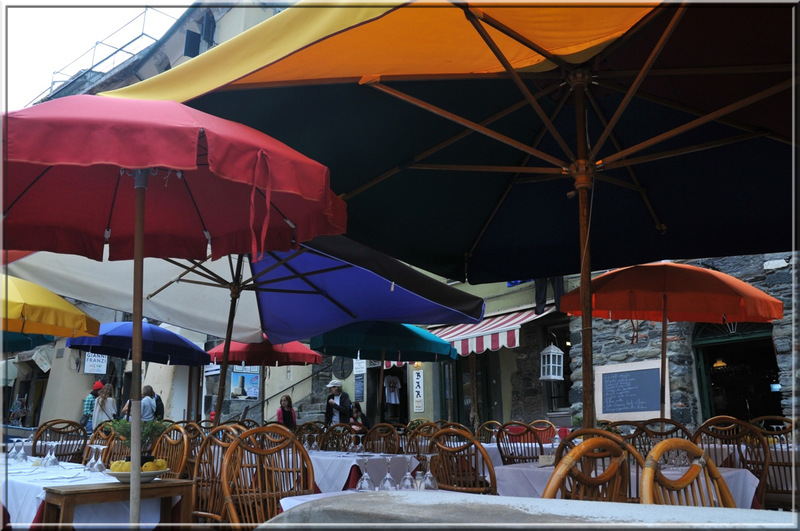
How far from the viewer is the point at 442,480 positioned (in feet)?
15.3

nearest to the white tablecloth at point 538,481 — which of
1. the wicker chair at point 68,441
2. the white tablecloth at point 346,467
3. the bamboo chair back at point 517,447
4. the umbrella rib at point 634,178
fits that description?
the white tablecloth at point 346,467

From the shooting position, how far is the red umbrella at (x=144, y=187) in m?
2.32

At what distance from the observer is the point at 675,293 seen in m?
5.91

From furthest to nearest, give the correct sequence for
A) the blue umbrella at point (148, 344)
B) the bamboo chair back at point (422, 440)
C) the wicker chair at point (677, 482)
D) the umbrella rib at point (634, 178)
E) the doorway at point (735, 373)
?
the doorway at point (735, 373) < the blue umbrella at point (148, 344) < the bamboo chair back at point (422, 440) < the umbrella rib at point (634, 178) < the wicker chair at point (677, 482)

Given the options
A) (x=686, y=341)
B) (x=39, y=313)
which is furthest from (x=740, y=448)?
(x=39, y=313)

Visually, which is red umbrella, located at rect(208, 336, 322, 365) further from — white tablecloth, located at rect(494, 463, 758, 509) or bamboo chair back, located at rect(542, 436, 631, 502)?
bamboo chair back, located at rect(542, 436, 631, 502)

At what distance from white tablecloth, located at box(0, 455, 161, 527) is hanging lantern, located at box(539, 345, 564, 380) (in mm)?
7624

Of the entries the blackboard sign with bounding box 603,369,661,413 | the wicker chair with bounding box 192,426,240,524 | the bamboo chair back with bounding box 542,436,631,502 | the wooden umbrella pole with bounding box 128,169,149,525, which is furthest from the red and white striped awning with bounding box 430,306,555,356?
the bamboo chair back with bounding box 542,436,631,502

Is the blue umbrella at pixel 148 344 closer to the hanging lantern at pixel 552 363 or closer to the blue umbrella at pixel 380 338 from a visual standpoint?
the blue umbrella at pixel 380 338

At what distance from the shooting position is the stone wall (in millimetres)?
8227

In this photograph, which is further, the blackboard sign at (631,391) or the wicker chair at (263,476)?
the blackboard sign at (631,391)

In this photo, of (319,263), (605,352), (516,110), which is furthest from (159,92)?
(605,352)

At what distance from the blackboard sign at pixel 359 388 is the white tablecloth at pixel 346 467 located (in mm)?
10468

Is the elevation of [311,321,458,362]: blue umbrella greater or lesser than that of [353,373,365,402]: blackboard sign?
greater
